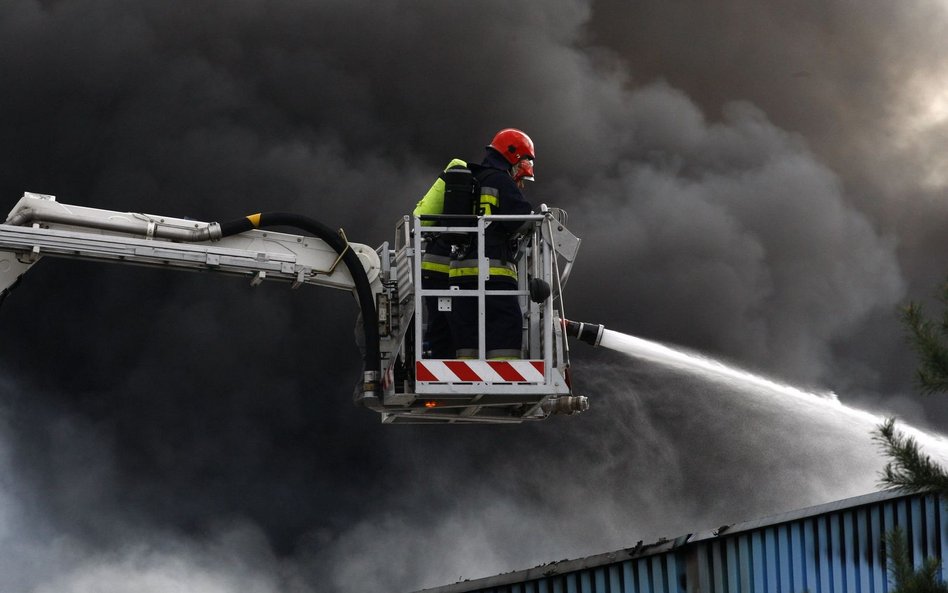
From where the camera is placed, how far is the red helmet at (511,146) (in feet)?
34.2

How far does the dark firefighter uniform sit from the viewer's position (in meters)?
9.83

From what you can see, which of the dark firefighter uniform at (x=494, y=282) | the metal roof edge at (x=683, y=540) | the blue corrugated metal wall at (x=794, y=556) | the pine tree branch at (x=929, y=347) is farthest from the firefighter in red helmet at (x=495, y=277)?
the pine tree branch at (x=929, y=347)

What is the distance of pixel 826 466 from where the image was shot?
61.4 feet

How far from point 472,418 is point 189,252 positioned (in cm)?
282

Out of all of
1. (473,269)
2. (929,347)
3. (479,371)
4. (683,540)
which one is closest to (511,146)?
(473,269)

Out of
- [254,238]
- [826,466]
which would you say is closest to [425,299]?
[254,238]

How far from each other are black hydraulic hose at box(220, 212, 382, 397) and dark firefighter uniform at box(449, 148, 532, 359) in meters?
0.72

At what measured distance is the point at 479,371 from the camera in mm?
9602

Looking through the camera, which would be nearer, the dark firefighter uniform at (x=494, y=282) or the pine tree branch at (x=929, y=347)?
the pine tree branch at (x=929, y=347)

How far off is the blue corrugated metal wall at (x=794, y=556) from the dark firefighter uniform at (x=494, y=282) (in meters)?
2.34

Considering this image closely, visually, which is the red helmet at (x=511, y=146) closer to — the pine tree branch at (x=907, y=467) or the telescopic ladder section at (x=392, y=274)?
the telescopic ladder section at (x=392, y=274)

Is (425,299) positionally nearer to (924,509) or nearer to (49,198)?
(49,198)

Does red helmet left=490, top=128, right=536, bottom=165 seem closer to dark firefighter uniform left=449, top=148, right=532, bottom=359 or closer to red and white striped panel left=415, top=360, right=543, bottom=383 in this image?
dark firefighter uniform left=449, top=148, right=532, bottom=359

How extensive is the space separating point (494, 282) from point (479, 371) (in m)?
0.81
